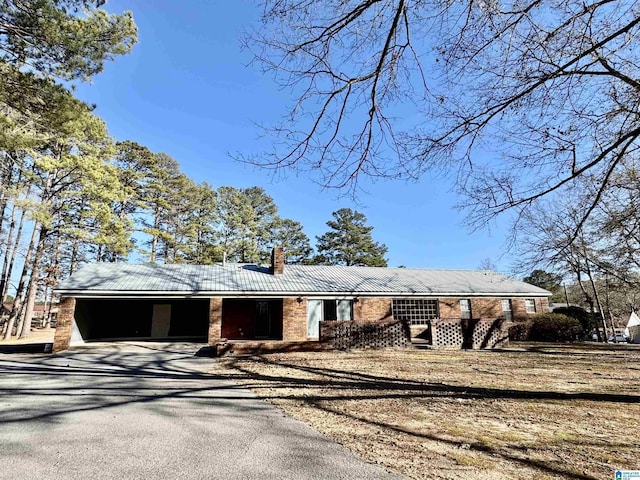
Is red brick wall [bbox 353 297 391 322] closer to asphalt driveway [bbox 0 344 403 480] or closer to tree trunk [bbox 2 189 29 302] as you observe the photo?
asphalt driveway [bbox 0 344 403 480]

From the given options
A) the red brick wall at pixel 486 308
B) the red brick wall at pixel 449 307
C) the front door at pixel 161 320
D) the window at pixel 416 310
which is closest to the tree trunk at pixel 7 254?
the front door at pixel 161 320

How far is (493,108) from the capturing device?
454 centimetres

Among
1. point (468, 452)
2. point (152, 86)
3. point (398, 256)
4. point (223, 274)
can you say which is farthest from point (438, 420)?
point (398, 256)

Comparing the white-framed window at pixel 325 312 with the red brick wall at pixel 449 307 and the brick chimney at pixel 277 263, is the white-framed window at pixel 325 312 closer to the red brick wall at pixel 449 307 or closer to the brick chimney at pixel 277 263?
the brick chimney at pixel 277 263

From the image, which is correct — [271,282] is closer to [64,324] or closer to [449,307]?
[64,324]

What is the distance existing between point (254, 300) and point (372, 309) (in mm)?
6112

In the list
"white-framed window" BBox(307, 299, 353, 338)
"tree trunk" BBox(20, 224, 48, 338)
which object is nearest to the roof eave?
"white-framed window" BBox(307, 299, 353, 338)

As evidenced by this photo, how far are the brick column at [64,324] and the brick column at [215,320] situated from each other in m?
5.34

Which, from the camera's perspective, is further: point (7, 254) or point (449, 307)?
point (7, 254)

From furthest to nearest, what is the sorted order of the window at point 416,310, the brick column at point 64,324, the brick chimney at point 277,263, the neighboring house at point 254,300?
the brick chimney at point 277,263 → the window at point 416,310 → the neighboring house at point 254,300 → the brick column at point 64,324

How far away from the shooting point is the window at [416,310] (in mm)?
18547

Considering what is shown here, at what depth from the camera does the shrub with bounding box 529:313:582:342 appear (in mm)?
18281

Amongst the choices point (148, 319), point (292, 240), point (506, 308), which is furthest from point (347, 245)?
point (148, 319)

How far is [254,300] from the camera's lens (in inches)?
705
